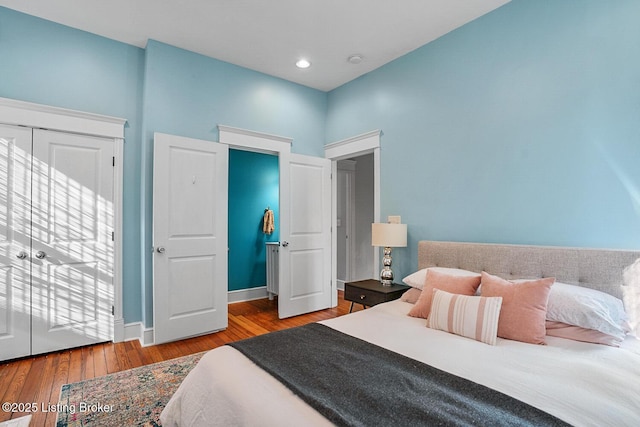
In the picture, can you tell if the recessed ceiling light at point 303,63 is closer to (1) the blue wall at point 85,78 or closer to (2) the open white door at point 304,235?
(2) the open white door at point 304,235

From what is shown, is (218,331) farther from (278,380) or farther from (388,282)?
(278,380)

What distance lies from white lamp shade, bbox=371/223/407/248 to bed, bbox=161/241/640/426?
1026mm

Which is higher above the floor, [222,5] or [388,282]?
[222,5]

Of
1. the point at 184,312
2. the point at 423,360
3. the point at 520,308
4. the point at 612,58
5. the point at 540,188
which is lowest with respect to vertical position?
the point at 184,312

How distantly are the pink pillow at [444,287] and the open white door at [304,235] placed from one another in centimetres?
204

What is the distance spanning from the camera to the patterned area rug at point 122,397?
195 cm

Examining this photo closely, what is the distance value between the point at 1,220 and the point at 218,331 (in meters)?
2.15

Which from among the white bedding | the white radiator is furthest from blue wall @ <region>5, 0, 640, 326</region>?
the white radiator

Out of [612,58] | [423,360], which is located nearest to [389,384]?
[423,360]

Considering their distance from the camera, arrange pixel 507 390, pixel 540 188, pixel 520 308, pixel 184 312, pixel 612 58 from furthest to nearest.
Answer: pixel 184 312 → pixel 540 188 → pixel 612 58 → pixel 520 308 → pixel 507 390

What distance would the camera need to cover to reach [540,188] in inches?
95.5

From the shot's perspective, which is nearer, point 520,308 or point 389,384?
point 389,384

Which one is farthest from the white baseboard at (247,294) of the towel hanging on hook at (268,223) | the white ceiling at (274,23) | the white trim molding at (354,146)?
the white ceiling at (274,23)

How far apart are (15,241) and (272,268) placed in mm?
2913
